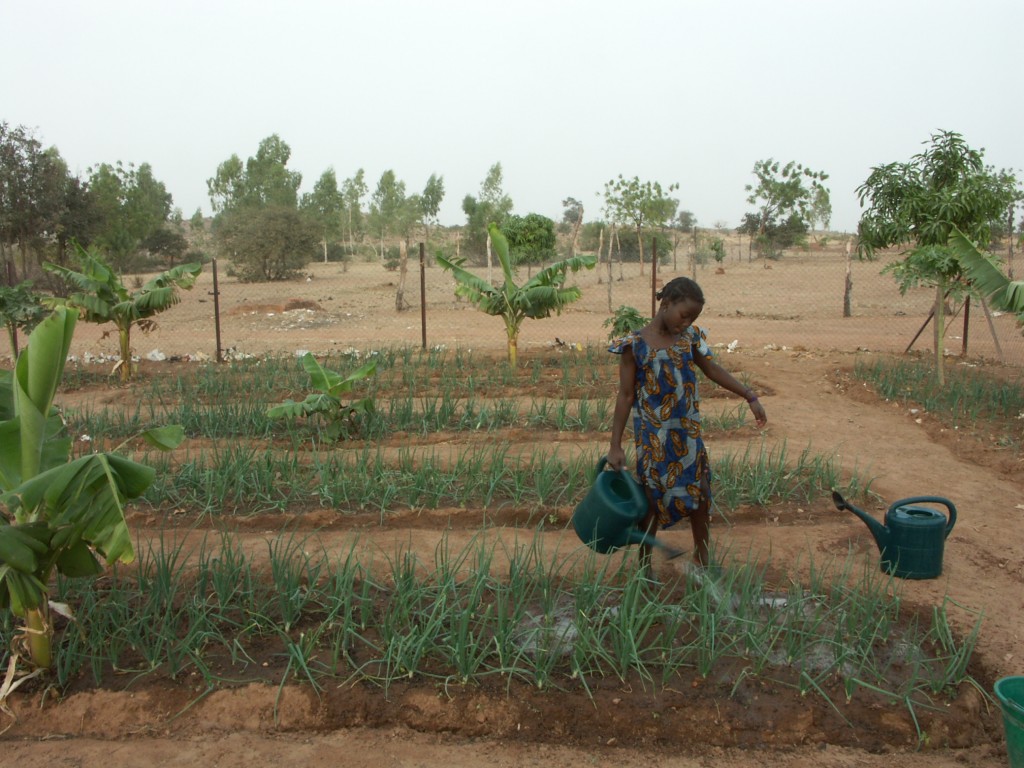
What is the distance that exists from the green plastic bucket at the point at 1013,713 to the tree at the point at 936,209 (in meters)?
6.66

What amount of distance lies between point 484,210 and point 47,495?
35.3 meters

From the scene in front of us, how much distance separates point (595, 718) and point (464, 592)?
0.93 meters

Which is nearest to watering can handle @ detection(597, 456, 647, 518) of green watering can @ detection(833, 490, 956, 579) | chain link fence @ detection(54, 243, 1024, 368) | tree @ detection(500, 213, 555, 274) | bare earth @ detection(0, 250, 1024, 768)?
bare earth @ detection(0, 250, 1024, 768)

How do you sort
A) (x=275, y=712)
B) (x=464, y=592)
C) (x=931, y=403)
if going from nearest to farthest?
(x=275, y=712) → (x=464, y=592) → (x=931, y=403)

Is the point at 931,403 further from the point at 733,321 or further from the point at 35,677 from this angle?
the point at 733,321

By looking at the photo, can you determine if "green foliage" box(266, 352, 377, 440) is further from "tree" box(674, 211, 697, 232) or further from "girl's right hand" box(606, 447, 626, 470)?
"tree" box(674, 211, 697, 232)

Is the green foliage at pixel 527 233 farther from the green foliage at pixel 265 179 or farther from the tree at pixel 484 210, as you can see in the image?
the green foliage at pixel 265 179

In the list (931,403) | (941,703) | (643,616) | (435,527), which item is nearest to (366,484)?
(435,527)

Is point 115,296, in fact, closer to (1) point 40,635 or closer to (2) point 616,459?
(1) point 40,635

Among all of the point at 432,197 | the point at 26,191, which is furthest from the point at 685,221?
the point at 26,191

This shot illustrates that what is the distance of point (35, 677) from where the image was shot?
3.30 m

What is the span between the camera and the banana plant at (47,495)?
278 centimetres

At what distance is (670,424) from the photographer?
3.90 meters

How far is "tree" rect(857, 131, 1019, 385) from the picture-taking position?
8797 millimetres
